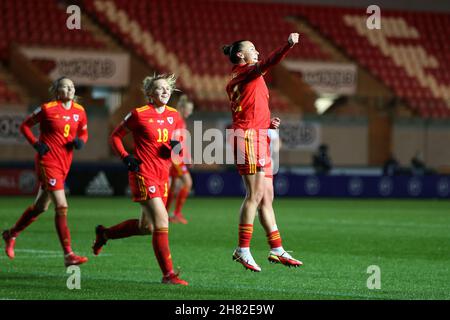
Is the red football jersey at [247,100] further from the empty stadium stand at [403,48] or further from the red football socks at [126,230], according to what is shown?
the empty stadium stand at [403,48]

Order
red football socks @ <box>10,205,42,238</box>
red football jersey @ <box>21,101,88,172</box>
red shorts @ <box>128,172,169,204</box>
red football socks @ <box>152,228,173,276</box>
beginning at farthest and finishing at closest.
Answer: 1. red football socks @ <box>10,205,42,238</box>
2. red football jersey @ <box>21,101,88,172</box>
3. red shorts @ <box>128,172,169,204</box>
4. red football socks @ <box>152,228,173,276</box>

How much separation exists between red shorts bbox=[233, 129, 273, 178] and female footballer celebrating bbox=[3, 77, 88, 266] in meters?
2.09

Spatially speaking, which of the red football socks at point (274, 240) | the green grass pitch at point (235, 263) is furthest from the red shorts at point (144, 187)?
the red football socks at point (274, 240)

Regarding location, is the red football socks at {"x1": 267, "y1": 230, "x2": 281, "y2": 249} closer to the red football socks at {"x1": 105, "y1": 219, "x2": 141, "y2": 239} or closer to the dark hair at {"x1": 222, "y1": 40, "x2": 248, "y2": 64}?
the red football socks at {"x1": 105, "y1": 219, "x2": 141, "y2": 239}

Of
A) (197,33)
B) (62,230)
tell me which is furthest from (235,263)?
(197,33)

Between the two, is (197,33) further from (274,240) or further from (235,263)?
(274,240)

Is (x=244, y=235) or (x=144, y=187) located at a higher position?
(x=144, y=187)

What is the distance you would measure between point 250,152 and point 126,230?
151cm

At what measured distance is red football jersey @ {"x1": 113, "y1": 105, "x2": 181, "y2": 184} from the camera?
30.8 feet

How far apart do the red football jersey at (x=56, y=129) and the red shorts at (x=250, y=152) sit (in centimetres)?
222

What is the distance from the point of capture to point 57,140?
36.5 feet

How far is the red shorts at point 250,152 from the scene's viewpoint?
9.74m

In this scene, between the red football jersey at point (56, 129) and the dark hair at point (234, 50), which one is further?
the red football jersey at point (56, 129)

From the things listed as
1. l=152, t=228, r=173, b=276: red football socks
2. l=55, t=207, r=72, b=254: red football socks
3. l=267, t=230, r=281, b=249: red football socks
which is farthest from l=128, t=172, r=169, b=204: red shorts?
l=55, t=207, r=72, b=254: red football socks
